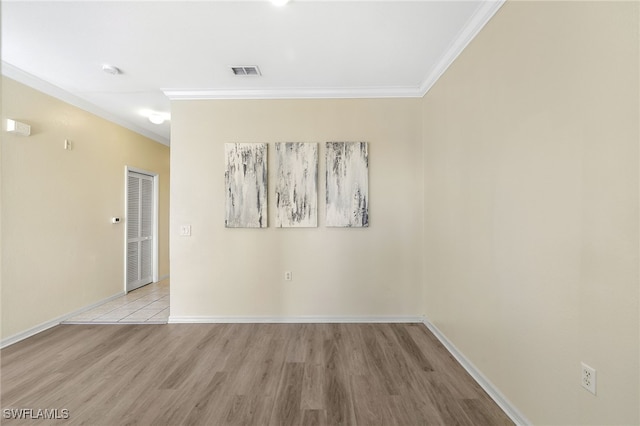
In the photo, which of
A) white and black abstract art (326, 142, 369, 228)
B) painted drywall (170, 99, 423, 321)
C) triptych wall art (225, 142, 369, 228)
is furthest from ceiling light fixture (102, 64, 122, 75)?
white and black abstract art (326, 142, 369, 228)

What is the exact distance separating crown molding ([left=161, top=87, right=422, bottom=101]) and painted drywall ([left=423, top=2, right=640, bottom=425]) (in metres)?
0.89

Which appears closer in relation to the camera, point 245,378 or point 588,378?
point 588,378

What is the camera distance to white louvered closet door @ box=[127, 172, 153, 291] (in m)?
4.40

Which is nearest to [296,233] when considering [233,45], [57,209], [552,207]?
[233,45]

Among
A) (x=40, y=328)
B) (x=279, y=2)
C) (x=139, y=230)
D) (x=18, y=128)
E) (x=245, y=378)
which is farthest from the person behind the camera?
(x=139, y=230)

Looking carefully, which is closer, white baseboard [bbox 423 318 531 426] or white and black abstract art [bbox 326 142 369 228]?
white baseboard [bbox 423 318 531 426]

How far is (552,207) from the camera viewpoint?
1.40 m

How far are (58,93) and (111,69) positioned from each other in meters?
1.08

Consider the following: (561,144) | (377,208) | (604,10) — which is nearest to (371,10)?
(604,10)

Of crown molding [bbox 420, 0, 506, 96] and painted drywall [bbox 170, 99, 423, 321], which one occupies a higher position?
crown molding [bbox 420, 0, 506, 96]

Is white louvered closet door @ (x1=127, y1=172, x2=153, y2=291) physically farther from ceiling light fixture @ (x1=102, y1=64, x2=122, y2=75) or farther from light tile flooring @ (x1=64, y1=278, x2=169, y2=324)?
ceiling light fixture @ (x1=102, y1=64, x2=122, y2=75)

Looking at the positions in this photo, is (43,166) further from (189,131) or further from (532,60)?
(532,60)

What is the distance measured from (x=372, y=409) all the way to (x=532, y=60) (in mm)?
2319

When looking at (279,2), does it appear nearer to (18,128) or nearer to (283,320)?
(18,128)
